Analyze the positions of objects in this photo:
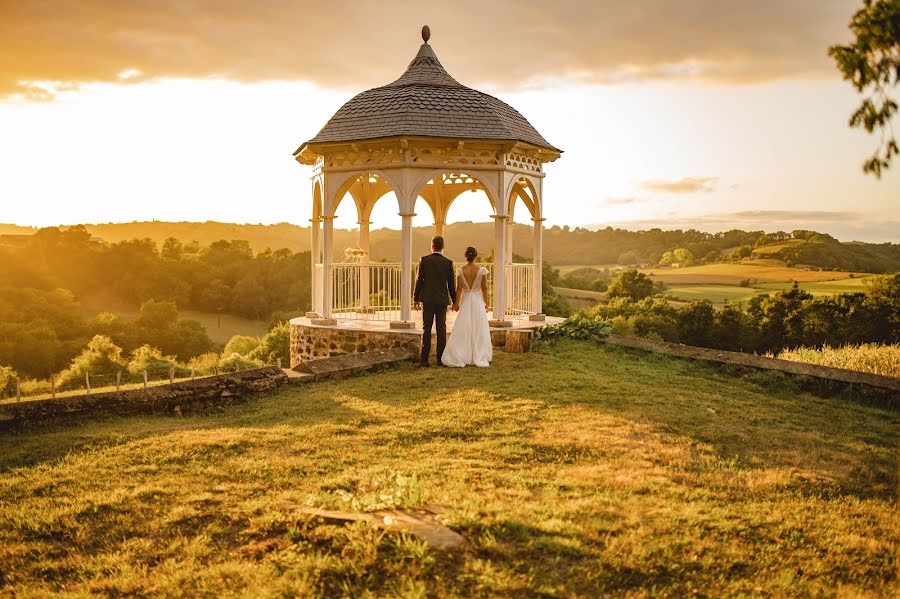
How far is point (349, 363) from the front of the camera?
36.9 feet

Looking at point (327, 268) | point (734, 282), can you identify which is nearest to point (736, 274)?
point (734, 282)

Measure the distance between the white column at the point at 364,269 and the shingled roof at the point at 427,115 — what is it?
3.27 metres

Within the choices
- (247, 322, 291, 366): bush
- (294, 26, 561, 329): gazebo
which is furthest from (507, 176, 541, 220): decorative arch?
(247, 322, 291, 366): bush

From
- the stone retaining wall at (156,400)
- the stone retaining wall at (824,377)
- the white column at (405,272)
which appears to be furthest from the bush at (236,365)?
the stone retaining wall at (824,377)

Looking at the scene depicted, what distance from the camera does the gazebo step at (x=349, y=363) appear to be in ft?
35.5

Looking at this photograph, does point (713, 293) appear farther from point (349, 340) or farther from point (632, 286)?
point (349, 340)

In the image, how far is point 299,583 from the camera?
389 centimetres

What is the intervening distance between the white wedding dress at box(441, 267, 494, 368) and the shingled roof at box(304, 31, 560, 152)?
3.13m

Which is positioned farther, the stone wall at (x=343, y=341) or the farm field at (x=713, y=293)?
the farm field at (x=713, y=293)

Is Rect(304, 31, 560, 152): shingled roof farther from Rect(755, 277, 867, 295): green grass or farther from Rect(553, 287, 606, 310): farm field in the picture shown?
Rect(755, 277, 867, 295): green grass

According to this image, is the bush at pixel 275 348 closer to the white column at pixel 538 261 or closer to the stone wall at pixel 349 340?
the stone wall at pixel 349 340

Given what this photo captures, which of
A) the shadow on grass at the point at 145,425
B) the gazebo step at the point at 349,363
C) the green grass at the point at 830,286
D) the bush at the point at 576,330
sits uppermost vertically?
the green grass at the point at 830,286

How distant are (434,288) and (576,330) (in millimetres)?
3864

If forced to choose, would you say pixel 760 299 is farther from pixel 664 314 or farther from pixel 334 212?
pixel 334 212
